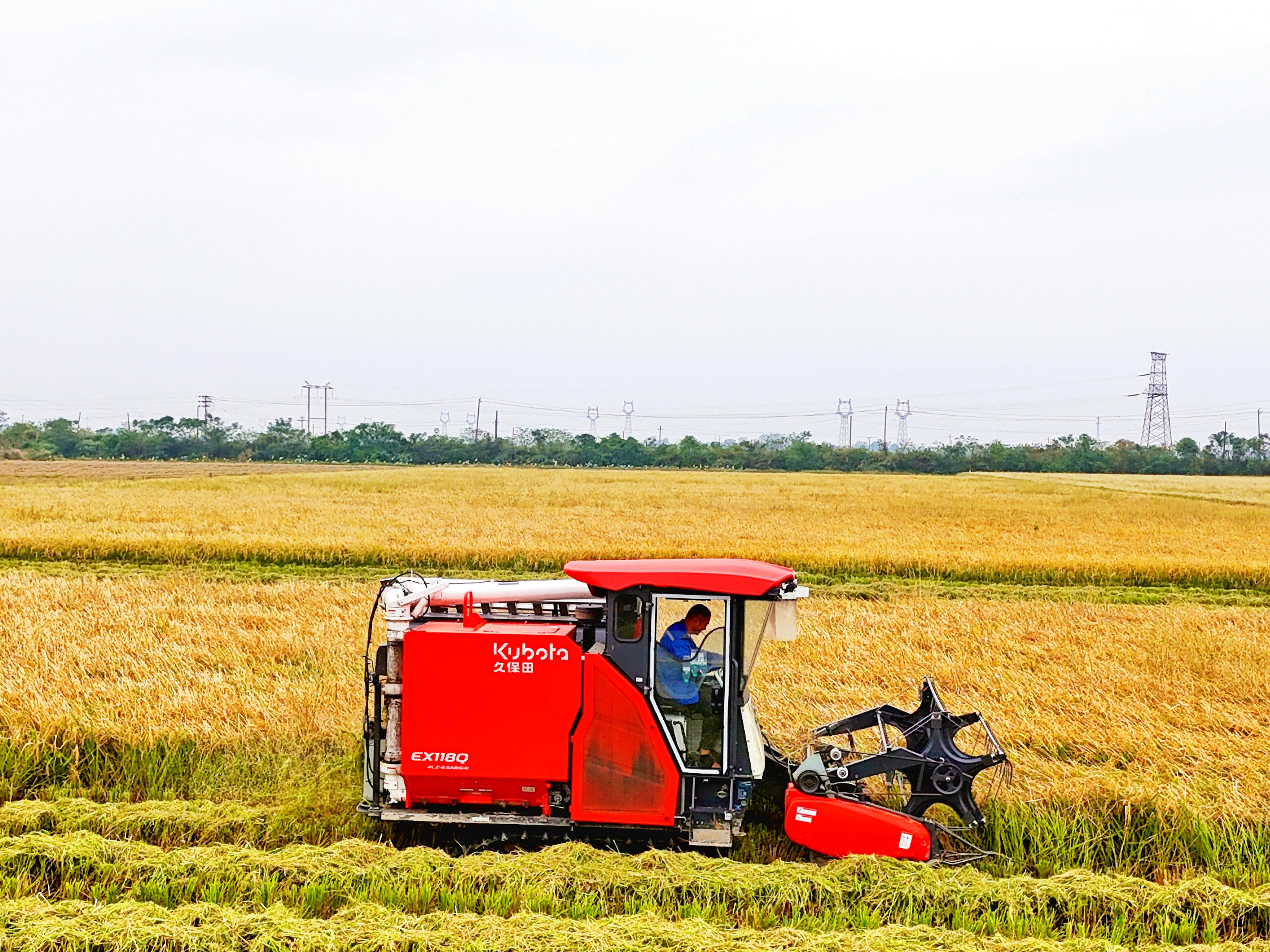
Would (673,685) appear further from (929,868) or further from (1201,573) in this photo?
(1201,573)

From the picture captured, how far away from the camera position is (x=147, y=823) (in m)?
6.29

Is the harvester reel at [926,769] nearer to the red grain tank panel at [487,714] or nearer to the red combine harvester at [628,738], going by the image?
the red combine harvester at [628,738]

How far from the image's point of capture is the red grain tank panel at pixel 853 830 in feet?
19.1

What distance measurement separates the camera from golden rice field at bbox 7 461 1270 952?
16.8ft

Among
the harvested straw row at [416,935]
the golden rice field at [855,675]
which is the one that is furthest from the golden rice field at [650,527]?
the harvested straw row at [416,935]

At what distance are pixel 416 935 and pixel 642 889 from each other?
51.2 inches

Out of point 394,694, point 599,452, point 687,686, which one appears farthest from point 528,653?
point 599,452

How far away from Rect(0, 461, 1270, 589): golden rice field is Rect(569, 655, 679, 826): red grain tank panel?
1312cm

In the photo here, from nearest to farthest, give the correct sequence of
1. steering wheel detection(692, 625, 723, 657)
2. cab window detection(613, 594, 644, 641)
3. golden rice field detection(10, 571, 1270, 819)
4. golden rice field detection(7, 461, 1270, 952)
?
golden rice field detection(7, 461, 1270, 952), cab window detection(613, 594, 644, 641), steering wheel detection(692, 625, 723, 657), golden rice field detection(10, 571, 1270, 819)

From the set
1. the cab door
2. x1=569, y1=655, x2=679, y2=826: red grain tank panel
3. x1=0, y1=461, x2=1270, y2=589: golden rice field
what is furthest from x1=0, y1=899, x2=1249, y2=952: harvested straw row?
x1=0, y1=461, x2=1270, y2=589: golden rice field

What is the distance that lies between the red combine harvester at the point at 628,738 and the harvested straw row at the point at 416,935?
3.35 feet

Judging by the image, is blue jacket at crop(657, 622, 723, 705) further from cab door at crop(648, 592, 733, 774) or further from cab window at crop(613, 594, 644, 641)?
cab window at crop(613, 594, 644, 641)

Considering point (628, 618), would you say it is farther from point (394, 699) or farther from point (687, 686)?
point (394, 699)

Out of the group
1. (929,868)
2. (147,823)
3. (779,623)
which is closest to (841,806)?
(929,868)
